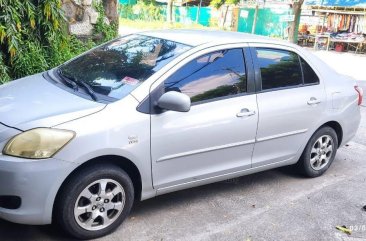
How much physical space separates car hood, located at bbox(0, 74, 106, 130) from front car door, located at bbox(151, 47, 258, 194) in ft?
1.97

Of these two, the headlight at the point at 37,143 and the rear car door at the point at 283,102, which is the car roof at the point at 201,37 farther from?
the headlight at the point at 37,143

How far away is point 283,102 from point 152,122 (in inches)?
60.7

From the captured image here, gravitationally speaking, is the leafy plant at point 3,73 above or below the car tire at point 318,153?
above

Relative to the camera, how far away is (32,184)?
9.90 feet

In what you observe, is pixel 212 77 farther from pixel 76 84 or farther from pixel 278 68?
pixel 76 84

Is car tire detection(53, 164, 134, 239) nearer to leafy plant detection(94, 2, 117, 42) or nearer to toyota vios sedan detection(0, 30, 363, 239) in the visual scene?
toyota vios sedan detection(0, 30, 363, 239)

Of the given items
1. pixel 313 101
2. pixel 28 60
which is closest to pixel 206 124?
pixel 313 101

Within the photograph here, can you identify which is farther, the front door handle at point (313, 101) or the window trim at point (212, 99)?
the front door handle at point (313, 101)

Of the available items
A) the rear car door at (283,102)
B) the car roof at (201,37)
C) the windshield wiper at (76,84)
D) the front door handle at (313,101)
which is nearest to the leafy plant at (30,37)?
the windshield wiper at (76,84)

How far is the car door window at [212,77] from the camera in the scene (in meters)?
3.80

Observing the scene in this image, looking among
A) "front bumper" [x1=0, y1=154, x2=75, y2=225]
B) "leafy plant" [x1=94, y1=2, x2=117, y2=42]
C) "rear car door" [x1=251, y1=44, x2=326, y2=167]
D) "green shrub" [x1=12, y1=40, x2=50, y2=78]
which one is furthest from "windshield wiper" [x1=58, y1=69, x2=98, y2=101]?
"leafy plant" [x1=94, y1=2, x2=117, y2=42]

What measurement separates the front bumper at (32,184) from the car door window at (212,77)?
3.75 ft

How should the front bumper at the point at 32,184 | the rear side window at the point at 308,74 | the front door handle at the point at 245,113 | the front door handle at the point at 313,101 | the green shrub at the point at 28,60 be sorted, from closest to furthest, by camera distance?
the front bumper at the point at 32,184 < the front door handle at the point at 245,113 < the front door handle at the point at 313,101 < the rear side window at the point at 308,74 < the green shrub at the point at 28,60

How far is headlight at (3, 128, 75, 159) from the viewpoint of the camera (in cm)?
304
